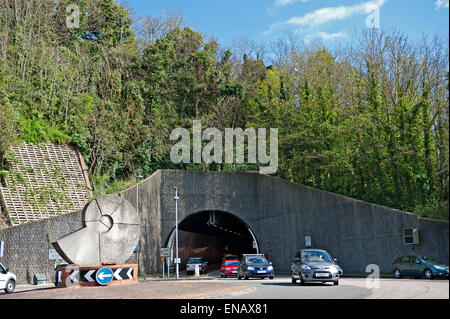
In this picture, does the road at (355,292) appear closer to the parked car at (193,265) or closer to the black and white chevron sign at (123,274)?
the black and white chevron sign at (123,274)

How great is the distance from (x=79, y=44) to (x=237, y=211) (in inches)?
816

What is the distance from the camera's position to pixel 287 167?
1567 inches

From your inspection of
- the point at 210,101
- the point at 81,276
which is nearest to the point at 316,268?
the point at 81,276

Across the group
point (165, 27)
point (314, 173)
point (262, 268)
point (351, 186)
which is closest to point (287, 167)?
point (314, 173)

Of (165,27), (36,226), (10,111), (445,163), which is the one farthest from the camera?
(165,27)

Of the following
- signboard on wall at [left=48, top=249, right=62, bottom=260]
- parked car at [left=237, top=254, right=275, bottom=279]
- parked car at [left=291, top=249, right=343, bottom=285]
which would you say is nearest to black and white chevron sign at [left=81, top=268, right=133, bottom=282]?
parked car at [left=291, top=249, right=343, bottom=285]

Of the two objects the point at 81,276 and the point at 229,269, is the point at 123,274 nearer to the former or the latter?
the point at 81,276

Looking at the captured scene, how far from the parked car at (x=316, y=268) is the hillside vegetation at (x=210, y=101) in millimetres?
8219

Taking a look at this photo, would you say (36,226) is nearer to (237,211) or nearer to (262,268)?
(262,268)

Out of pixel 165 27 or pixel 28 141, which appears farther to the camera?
pixel 165 27

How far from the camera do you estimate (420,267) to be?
22.9 metres

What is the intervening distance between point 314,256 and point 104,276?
28.7 feet

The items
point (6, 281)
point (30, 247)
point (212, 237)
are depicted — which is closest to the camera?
point (6, 281)

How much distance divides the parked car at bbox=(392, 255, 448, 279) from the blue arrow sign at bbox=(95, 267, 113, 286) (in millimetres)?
14535
